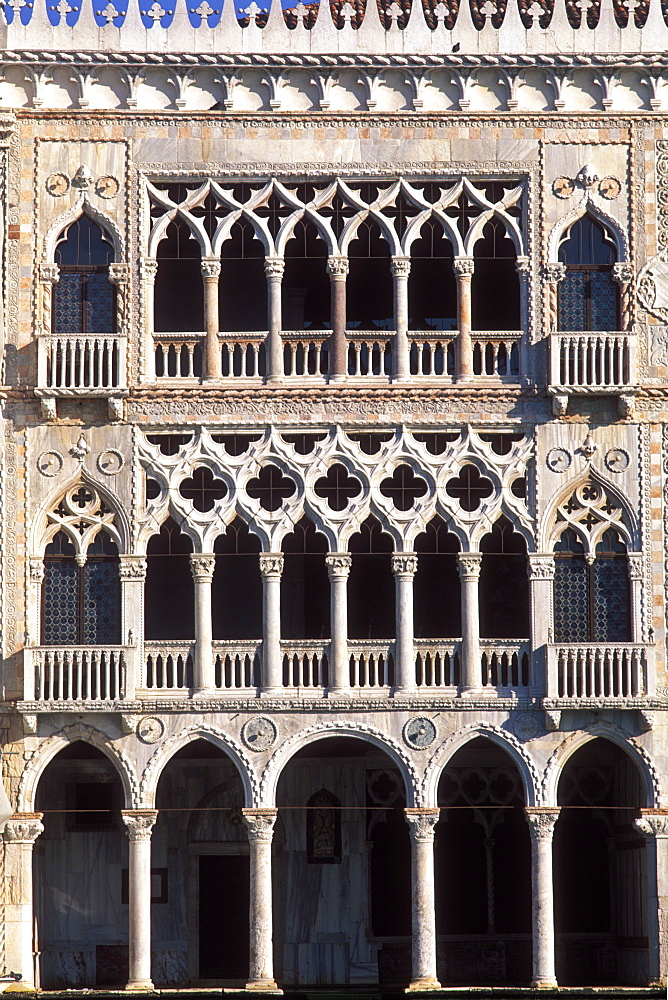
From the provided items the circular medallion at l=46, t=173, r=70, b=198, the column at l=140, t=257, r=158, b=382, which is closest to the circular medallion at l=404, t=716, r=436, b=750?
the column at l=140, t=257, r=158, b=382

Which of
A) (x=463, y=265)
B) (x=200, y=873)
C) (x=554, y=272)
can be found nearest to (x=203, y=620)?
(x=200, y=873)

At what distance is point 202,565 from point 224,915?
6.22 meters

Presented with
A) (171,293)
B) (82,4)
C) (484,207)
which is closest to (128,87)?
(82,4)

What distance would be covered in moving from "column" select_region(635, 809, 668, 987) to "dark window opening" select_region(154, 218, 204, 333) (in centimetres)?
1046

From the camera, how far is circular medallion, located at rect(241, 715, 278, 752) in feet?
86.0

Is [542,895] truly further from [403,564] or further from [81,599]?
[81,599]

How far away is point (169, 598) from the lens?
28.7 metres

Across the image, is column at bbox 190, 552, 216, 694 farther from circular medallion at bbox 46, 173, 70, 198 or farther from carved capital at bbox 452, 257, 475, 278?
circular medallion at bbox 46, 173, 70, 198

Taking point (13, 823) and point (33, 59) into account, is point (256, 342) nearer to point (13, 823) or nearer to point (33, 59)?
point (33, 59)

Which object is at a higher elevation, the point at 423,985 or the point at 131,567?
the point at 131,567

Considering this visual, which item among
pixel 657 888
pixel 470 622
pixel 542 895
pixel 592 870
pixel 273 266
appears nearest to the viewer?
pixel 542 895

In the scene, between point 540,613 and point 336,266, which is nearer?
point 540,613

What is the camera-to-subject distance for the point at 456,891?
1155 inches

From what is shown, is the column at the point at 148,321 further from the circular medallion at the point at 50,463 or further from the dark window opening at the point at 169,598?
the dark window opening at the point at 169,598
